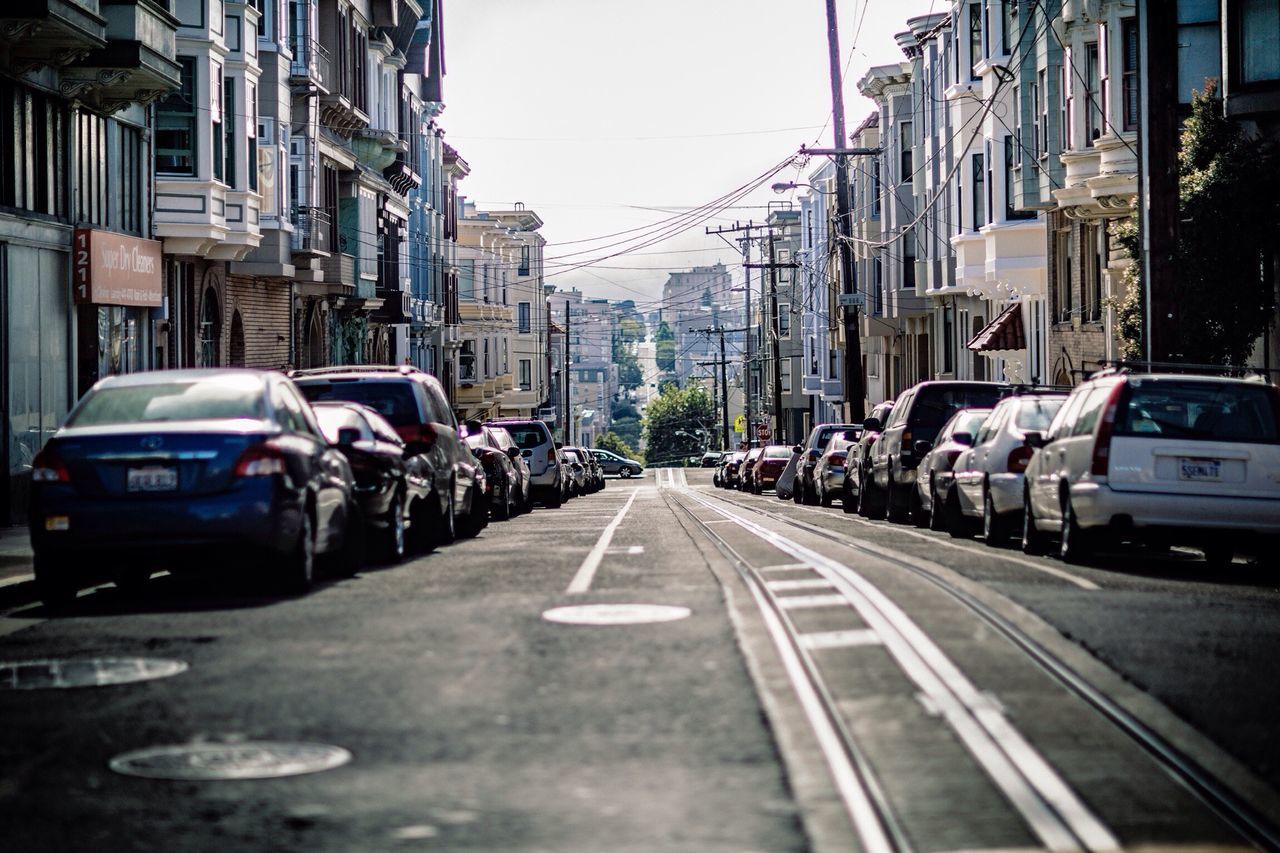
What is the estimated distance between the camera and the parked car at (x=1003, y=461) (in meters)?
19.0

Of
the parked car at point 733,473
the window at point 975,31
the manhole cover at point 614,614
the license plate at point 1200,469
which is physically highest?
the window at point 975,31

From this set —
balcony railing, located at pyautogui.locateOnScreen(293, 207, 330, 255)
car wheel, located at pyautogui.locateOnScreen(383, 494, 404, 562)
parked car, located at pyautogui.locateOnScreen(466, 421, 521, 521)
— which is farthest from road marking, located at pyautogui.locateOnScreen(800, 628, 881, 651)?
balcony railing, located at pyautogui.locateOnScreen(293, 207, 330, 255)

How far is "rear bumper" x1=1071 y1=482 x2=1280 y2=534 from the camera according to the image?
1538 centimetres

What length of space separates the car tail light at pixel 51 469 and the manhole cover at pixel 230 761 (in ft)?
19.8

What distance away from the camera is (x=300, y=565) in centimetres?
1388

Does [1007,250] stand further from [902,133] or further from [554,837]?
[554,837]

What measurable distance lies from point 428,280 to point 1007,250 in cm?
3541

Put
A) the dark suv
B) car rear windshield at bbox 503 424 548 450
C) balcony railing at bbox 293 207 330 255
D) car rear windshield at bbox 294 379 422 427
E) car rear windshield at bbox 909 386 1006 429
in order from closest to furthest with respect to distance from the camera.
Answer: the dark suv
car rear windshield at bbox 294 379 422 427
car rear windshield at bbox 909 386 1006 429
car rear windshield at bbox 503 424 548 450
balcony railing at bbox 293 207 330 255

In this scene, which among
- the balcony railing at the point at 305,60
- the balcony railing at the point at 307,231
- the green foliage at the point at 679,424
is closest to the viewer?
the balcony railing at the point at 307,231

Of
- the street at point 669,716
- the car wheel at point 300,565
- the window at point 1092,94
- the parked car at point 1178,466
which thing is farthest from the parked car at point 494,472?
the street at point 669,716

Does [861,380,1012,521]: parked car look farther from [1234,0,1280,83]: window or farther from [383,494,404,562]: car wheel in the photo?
[383,494,404,562]: car wheel

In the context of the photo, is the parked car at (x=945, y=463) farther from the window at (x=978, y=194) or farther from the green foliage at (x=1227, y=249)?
the window at (x=978, y=194)

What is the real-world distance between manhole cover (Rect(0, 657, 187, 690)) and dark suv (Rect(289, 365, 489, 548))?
28.9 ft

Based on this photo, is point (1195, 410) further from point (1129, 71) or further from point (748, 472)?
point (748, 472)
